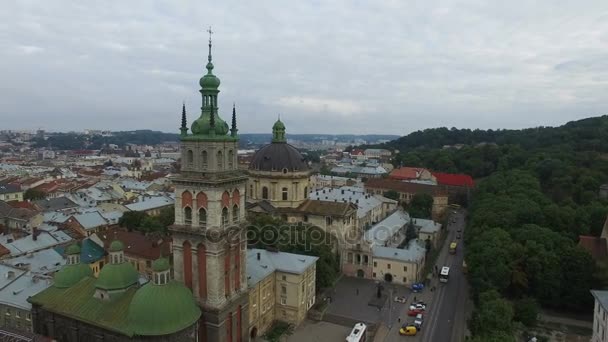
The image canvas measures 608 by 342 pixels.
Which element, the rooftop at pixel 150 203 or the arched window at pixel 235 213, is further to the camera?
the rooftop at pixel 150 203

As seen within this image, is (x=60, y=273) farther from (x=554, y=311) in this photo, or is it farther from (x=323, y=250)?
(x=554, y=311)

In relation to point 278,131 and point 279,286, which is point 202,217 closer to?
point 279,286

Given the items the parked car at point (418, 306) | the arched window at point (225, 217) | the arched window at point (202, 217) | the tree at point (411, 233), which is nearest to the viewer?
the arched window at point (202, 217)

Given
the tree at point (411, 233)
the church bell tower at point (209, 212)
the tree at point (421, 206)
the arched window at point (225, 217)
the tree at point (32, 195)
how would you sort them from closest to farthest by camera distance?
the church bell tower at point (209, 212) → the arched window at point (225, 217) → the tree at point (411, 233) → the tree at point (421, 206) → the tree at point (32, 195)

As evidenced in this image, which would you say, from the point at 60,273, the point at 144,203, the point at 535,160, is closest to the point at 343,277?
the point at 60,273

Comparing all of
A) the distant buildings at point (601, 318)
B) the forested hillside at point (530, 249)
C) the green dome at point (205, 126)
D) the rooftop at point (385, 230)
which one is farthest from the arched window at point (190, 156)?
the distant buildings at point (601, 318)

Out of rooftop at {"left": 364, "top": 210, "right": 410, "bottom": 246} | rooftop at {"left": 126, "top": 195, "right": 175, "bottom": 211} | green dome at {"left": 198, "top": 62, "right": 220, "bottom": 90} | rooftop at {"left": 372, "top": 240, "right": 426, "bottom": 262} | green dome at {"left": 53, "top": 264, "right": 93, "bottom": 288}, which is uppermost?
green dome at {"left": 198, "top": 62, "right": 220, "bottom": 90}

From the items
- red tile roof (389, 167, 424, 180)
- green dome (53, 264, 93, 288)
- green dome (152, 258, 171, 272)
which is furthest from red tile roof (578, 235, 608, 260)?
red tile roof (389, 167, 424, 180)

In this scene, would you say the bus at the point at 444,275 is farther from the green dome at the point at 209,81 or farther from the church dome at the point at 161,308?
the green dome at the point at 209,81

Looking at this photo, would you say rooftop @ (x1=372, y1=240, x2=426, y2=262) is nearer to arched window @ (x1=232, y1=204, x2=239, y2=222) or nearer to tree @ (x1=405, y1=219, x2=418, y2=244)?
tree @ (x1=405, y1=219, x2=418, y2=244)
